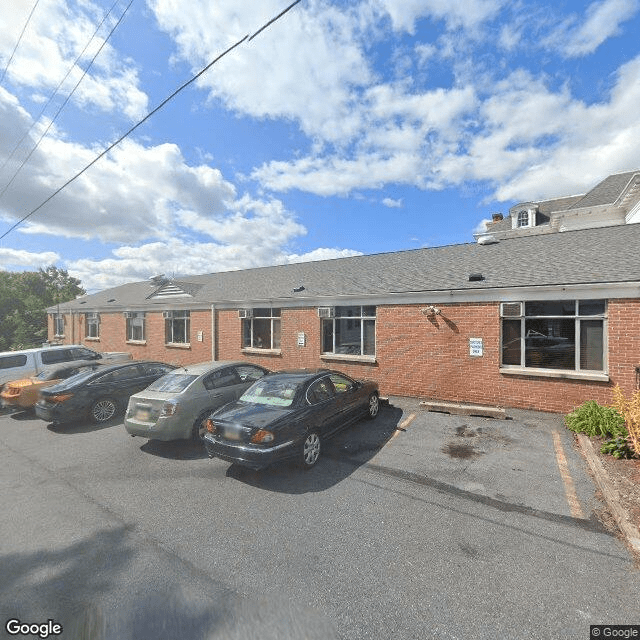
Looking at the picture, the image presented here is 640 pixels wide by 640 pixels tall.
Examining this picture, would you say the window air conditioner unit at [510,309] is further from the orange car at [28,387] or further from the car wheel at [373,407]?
the orange car at [28,387]

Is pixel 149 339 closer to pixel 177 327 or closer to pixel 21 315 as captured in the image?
pixel 177 327

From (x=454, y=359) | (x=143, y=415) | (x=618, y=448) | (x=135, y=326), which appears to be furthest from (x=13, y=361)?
(x=618, y=448)

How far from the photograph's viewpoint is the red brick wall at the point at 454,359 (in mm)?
7809

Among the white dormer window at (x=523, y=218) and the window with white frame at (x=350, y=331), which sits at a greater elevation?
the white dormer window at (x=523, y=218)

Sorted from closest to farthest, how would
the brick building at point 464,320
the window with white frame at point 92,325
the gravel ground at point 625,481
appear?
1. the gravel ground at point 625,481
2. the brick building at point 464,320
3. the window with white frame at point 92,325

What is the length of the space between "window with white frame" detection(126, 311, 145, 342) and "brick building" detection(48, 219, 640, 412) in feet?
14.7

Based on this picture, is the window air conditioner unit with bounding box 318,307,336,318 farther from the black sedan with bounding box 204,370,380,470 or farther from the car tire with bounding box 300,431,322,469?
the car tire with bounding box 300,431,322,469

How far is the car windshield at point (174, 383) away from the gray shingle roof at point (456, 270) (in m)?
5.89

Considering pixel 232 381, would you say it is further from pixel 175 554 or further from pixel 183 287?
pixel 183 287

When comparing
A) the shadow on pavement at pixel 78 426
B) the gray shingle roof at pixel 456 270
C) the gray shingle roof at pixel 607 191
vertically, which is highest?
the gray shingle roof at pixel 607 191

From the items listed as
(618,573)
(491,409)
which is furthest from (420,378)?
(618,573)

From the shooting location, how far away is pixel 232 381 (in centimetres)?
828

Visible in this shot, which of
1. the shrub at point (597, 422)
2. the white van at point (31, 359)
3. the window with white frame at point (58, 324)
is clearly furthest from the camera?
the window with white frame at point (58, 324)

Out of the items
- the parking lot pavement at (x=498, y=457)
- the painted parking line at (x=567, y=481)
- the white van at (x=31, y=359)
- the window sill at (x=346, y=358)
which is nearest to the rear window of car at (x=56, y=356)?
the white van at (x=31, y=359)
